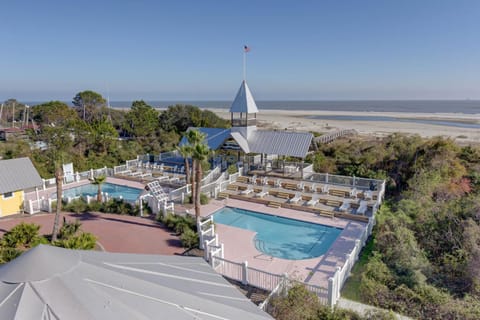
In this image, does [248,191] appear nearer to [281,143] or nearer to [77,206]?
[281,143]

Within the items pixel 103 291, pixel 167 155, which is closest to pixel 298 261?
pixel 103 291

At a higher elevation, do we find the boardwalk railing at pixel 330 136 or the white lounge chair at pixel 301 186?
the boardwalk railing at pixel 330 136

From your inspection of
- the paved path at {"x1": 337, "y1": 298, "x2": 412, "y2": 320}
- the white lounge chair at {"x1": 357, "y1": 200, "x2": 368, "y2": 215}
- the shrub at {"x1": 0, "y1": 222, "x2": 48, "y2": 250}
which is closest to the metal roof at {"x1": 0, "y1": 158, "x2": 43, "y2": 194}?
the shrub at {"x1": 0, "y1": 222, "x2": 48, "y2": 250}

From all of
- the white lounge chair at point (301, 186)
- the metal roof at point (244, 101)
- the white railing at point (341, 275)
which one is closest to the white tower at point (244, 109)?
the metal roof at point (244, 101)

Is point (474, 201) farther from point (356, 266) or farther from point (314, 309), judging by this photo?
point (314, 309)

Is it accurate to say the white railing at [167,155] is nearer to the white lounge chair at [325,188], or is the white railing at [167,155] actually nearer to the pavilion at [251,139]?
the pavilion at [251,139]

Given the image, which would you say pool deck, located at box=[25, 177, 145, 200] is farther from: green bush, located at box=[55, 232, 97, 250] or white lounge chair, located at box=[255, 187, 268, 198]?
green bush, located at box=[55, 232, 97, 250]
